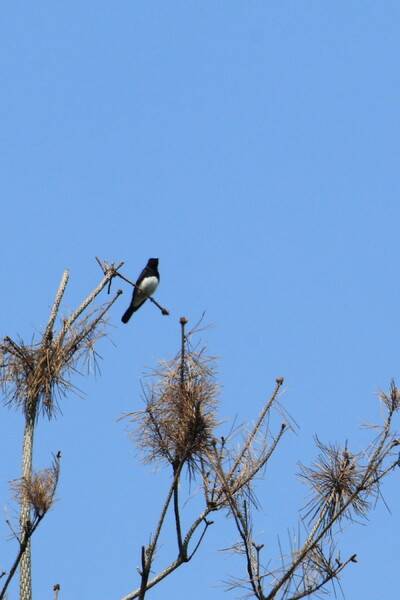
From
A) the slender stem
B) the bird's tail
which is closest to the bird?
the bird's tail

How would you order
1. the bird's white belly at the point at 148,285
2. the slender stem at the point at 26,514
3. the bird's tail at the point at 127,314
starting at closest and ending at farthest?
the slender stem at the point at 26,514
the bird's white belly at the point at 148,285
the bird's tail at the point at 127,314

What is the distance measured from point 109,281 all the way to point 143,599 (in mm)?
2509

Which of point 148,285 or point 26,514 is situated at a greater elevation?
point 148,285

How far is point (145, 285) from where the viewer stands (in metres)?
13.8

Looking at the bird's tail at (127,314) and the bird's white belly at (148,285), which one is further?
the bird's tail at (127,314)

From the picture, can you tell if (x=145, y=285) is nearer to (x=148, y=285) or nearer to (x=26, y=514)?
(x=148, y=285)

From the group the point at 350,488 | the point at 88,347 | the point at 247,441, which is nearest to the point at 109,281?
the point at 88,347

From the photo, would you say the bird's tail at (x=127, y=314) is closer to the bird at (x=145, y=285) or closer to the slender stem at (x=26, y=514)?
the bird at (x=145, y=285)

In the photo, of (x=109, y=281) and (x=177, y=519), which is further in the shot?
(x=109, y=281)

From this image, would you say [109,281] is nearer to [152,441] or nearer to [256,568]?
[152,441]

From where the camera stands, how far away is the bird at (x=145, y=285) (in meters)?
13.8

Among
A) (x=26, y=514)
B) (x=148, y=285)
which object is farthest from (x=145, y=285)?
(x=26, y=514)

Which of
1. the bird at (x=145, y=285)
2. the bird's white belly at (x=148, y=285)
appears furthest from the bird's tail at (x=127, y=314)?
the bird's white belly at (x=148, y=285)

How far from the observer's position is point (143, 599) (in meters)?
5.60
